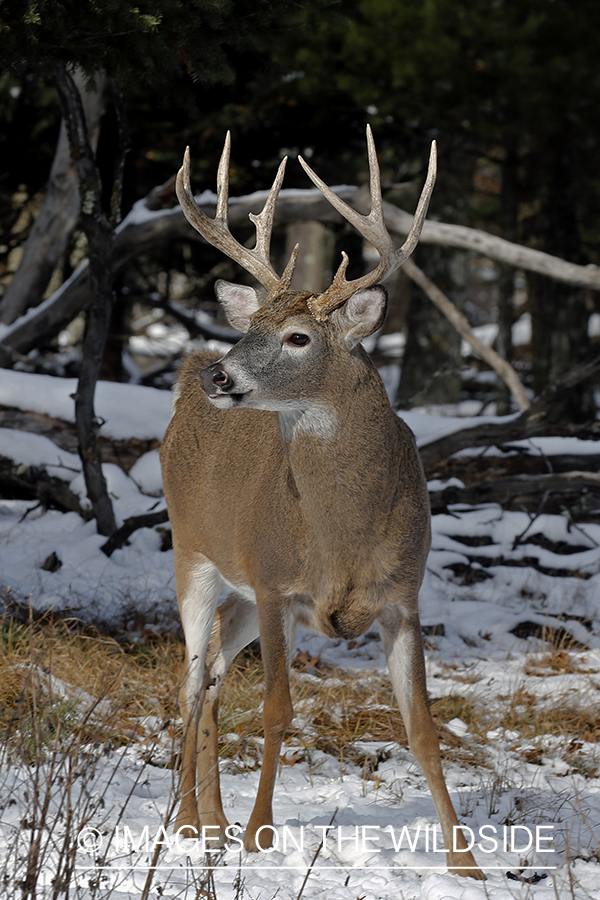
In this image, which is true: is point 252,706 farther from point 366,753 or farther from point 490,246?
point 490,246

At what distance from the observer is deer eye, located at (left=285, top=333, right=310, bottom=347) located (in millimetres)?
3393

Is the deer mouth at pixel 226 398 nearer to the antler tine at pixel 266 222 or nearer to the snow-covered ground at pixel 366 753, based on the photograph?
the antler tine at pixel 266 222

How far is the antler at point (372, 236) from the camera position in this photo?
341cm

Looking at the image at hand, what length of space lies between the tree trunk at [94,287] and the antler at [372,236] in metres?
3.02

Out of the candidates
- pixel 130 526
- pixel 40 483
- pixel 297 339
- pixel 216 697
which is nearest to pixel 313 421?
pixel 297 339

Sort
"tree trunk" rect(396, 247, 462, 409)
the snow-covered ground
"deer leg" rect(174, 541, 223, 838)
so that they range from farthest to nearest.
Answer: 1. "tree trunk" rect(396, 247, 462, 409)
2. "deer leg" rect(174, 541, 223, 838)
3. the snow-covered ground

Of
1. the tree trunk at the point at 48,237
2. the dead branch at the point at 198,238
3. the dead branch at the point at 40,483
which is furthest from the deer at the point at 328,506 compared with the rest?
the tree trunk at the point at 48,237

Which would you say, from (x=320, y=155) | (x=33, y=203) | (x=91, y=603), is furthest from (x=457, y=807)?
(x=33, y=203)

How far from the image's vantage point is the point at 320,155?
1034 cm

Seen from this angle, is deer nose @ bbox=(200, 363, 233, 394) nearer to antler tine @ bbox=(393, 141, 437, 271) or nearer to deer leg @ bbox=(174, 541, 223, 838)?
antler tine @ bbox=(393, 141, 437, 271)

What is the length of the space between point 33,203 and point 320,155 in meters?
3.34

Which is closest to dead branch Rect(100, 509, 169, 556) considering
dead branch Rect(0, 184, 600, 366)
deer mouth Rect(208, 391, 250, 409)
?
dead branch Rect(0, 184, 600, 366)

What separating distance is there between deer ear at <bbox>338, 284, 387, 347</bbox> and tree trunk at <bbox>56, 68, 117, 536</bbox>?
123 inches

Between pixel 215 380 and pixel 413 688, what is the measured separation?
1310mm
